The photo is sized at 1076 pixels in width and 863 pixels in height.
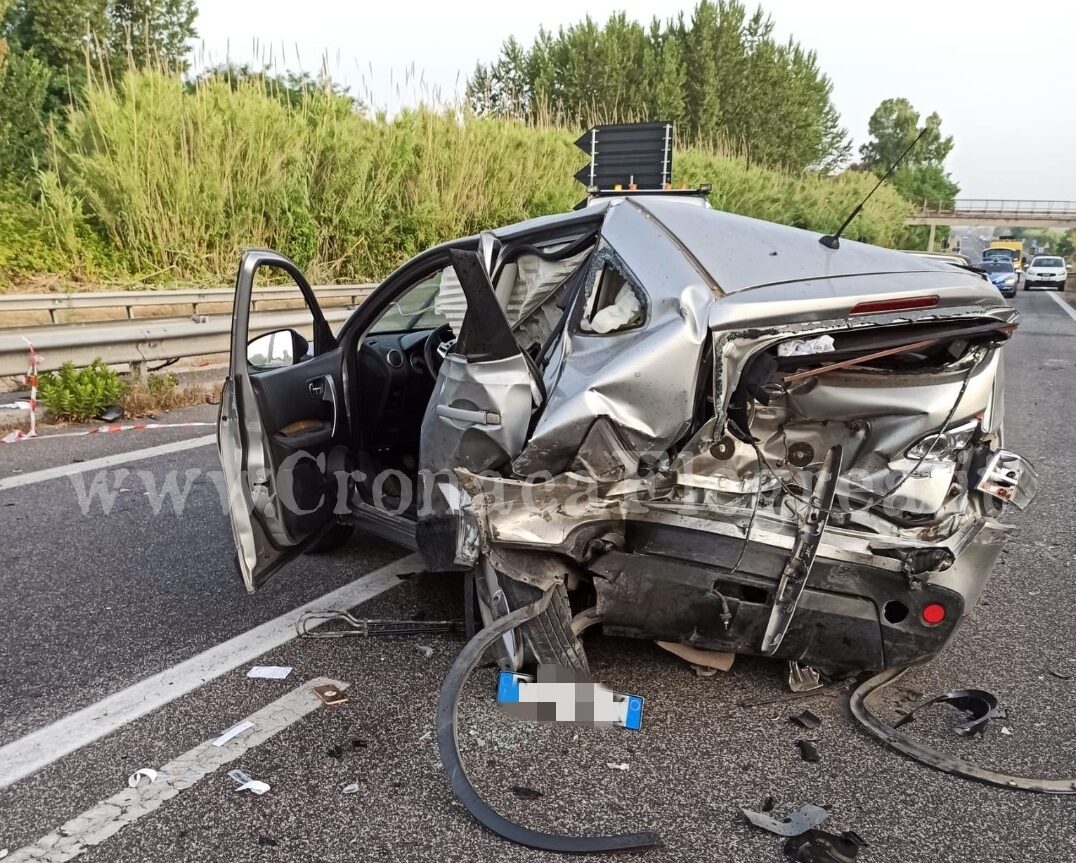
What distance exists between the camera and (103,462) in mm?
5895

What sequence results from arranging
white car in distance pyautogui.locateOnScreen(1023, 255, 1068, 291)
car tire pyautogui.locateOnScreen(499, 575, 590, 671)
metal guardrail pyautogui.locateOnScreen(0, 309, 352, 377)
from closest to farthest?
car tire pyautogui.locateOnScreen(499, 575, 590, 671)
metal guardrail pyautogui.locateOnScreen(0, 309, 352, 377)
white car in distance pyautogui.locateOnScreen(1023, 255, 1068, 291)

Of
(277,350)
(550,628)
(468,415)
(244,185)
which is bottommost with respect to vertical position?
(550,628)

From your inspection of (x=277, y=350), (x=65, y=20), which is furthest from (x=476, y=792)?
(x=65, y=20)

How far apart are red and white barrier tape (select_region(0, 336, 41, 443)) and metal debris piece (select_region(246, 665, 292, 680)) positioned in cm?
445

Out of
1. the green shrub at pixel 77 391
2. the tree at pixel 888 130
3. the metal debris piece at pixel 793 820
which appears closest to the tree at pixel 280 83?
the green shrub at pixel 77 391

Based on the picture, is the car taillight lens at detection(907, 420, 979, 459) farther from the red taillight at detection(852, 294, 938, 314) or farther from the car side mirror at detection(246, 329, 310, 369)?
the car side mirror at detection(246, 329, 310, 369)

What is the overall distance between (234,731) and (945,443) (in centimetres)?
245

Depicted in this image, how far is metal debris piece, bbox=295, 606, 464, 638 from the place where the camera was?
137 inches

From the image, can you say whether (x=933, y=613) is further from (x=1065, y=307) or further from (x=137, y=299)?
(x=1065, y=307)

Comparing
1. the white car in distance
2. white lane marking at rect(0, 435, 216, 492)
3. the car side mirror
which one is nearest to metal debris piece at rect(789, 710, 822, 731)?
the car side mirror

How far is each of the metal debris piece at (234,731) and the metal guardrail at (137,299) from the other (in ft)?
17.7

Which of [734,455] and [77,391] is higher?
[734,455]

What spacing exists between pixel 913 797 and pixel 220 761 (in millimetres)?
2049

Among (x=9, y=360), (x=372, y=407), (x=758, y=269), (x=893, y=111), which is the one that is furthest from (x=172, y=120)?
(x=893, y=111)
